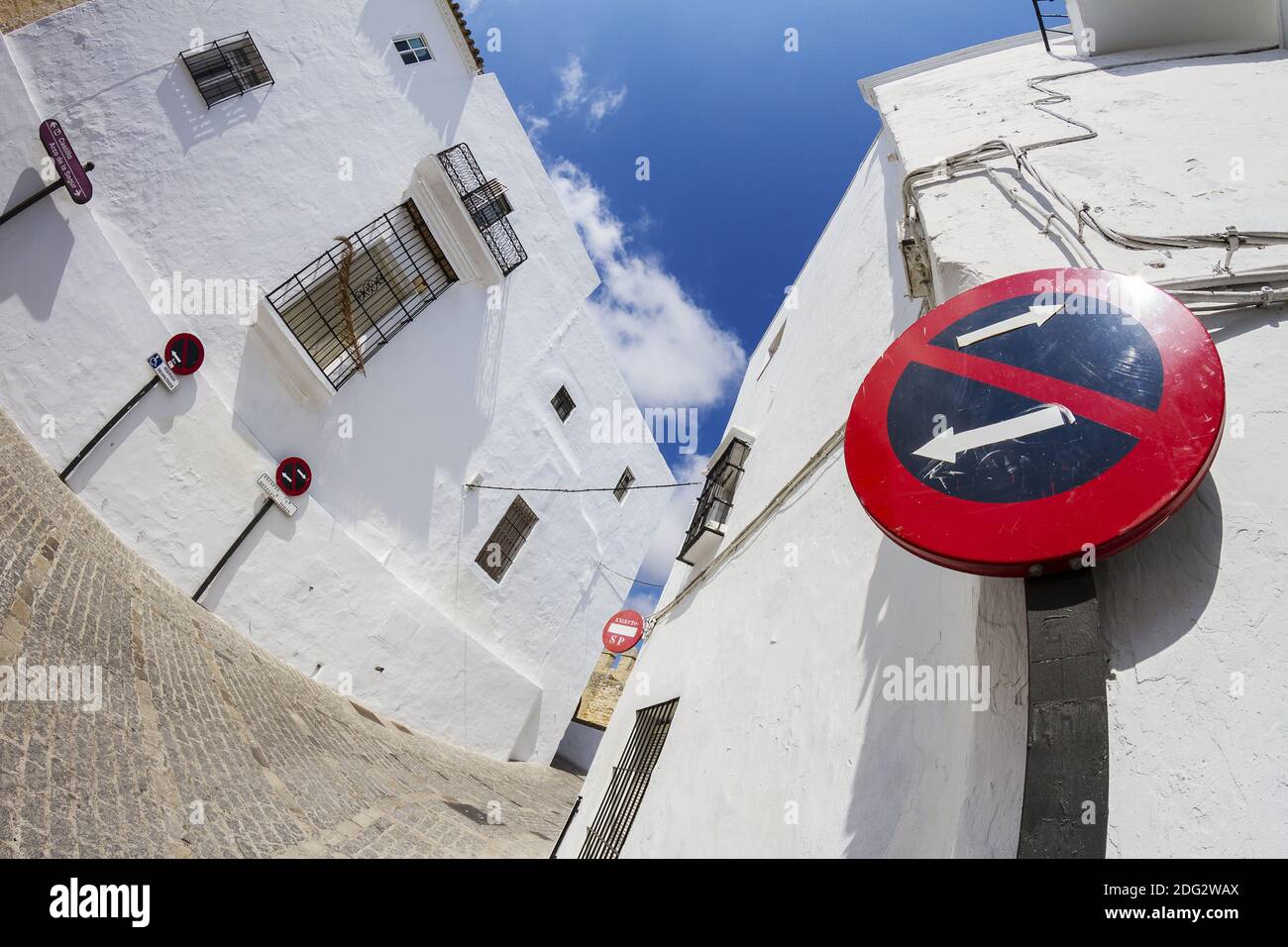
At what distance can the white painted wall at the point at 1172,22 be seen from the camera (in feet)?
19.4

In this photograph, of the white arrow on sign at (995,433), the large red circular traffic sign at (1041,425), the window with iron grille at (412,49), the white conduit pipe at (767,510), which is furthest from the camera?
the window with iron grille at (412,49)

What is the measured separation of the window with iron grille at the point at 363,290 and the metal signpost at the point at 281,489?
127 centimetres

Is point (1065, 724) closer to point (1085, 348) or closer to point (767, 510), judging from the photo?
point (1085, 348)

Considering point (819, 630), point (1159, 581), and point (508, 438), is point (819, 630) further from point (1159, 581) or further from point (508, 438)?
point (508, 438)

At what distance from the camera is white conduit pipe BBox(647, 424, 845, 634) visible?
626 cm

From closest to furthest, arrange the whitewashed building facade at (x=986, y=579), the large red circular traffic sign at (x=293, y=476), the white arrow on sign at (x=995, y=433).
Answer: the whitewashed building facade at (x=986, y=579), the white arrow on sign at (x=995, y=433), the large red circular traffic sign at (x=293, y=476)

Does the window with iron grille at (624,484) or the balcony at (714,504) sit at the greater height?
the balcony at (714,504)

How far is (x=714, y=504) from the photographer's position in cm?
920

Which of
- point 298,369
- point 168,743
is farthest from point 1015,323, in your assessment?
point 298,369

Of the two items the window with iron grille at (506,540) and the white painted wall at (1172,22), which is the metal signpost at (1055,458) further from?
the window with iron grille at (506,540)

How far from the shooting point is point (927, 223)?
486 centimetres

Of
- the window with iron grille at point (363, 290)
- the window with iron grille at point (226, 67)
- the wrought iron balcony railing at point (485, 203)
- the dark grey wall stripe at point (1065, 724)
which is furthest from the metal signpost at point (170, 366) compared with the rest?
the dark grey wall stripe at point (1065, 724)

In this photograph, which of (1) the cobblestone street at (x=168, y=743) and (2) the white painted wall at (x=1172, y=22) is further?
(2) the white painted wall at (x=1172, y=22)
